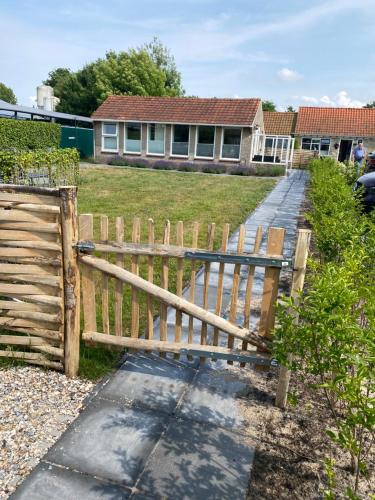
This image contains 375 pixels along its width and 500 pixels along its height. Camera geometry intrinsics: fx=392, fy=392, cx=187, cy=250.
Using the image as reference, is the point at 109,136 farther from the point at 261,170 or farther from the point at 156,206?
the point at 156,206

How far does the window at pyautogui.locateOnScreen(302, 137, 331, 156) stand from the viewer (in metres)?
32.0

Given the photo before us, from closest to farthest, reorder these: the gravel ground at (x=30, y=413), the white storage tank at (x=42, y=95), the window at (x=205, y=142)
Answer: the gravel ground at (x=30, y=413)
the window at (x=205, y=142)
the white storage tank at (x=42, y=95)

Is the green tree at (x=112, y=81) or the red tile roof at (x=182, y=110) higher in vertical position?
Result: the green tree at (x=112, y=81)

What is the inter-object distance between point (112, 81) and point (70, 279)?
4488cm

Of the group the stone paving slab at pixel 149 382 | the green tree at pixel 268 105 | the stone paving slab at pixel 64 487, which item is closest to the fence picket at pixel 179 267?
the stone paving slab at pixel 149 382

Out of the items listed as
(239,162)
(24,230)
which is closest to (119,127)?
(239,162)

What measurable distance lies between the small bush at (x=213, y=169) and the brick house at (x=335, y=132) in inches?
339

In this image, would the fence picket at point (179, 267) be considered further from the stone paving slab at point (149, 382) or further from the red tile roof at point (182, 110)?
the red tile roof at point (182, 110)

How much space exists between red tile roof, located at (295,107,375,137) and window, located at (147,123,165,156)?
12.0 metres

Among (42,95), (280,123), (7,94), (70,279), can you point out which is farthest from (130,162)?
(7,94)

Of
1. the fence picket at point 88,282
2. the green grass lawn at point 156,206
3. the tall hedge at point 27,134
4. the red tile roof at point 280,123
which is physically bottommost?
the green grass lawn at point 156,206

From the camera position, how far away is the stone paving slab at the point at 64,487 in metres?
2.40

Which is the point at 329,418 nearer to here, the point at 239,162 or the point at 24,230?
the point at 24,230

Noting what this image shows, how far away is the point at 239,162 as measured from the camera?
25.8 metres
